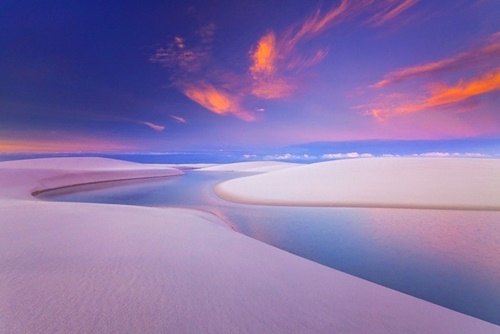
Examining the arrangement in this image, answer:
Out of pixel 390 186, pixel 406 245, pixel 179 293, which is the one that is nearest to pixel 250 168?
pixel 390 186

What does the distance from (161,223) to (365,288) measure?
161 inches

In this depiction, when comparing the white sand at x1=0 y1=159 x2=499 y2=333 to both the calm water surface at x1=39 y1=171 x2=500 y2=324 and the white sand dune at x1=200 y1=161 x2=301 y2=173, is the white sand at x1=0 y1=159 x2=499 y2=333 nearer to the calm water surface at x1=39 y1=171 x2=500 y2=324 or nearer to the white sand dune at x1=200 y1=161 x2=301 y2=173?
the calm water surface at x1=39 y1=171 x2=500 y2=324

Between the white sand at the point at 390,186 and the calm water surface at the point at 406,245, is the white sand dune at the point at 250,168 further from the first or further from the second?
the calm water surface at the point at 406,245

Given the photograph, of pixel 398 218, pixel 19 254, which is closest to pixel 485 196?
pixel 398 218

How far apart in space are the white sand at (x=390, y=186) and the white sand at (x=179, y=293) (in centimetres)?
698

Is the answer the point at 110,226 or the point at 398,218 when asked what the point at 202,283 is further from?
the point at 398,218

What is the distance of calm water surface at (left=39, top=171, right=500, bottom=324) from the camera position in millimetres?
3094

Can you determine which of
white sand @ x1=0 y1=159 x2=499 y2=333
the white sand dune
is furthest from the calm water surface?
the white sand dune

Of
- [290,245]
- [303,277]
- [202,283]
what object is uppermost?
[202,283]

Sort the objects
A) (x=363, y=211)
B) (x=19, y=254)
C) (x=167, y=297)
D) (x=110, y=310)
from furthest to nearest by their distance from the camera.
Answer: (x=363, y=211) → (x=19, y=254) → (x=167, y=297) → (x=110, y=310)

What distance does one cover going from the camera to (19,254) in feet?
8.88

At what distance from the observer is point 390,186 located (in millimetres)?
11312

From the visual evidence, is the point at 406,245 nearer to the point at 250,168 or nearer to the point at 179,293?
the point at 179,293

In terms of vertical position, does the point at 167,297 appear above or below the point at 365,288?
above
